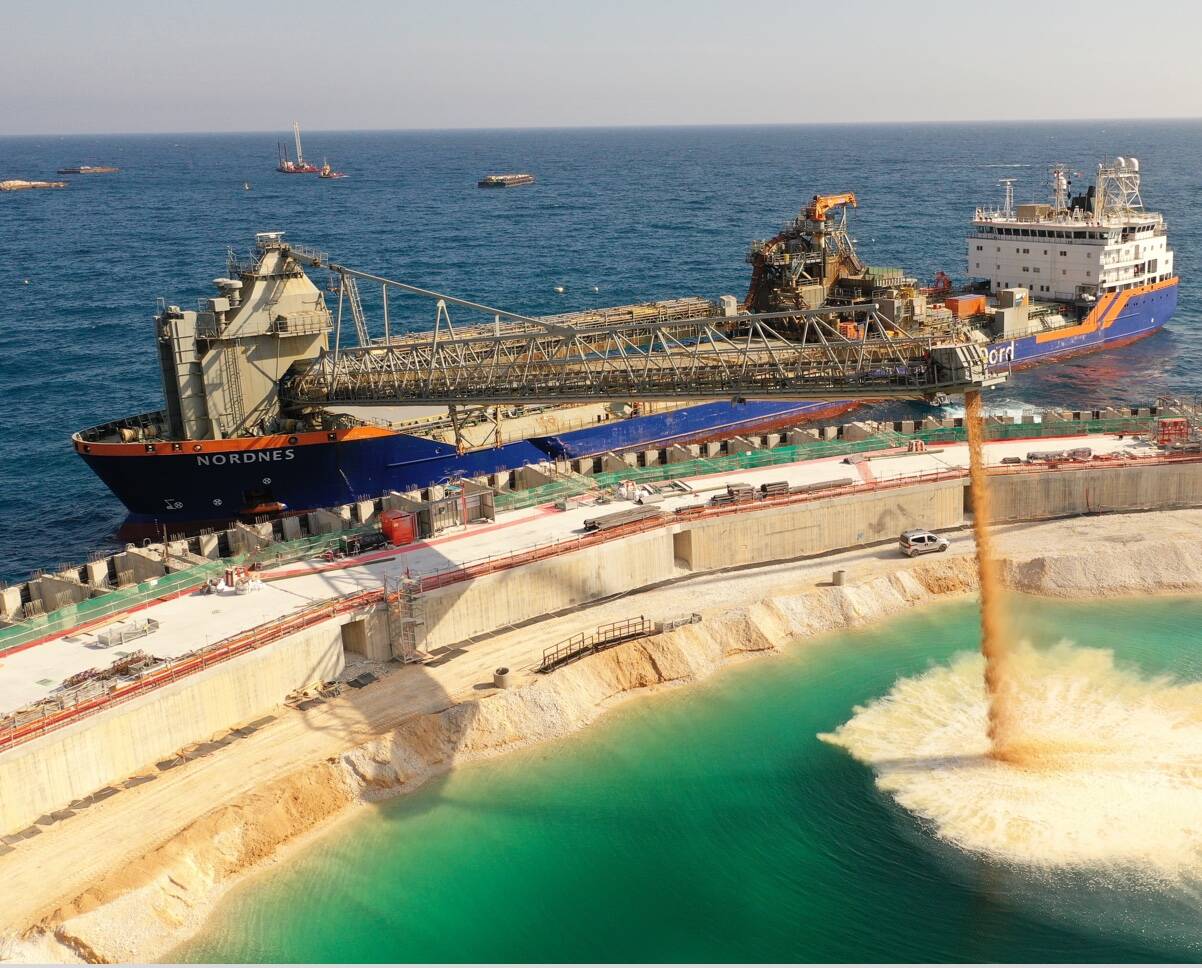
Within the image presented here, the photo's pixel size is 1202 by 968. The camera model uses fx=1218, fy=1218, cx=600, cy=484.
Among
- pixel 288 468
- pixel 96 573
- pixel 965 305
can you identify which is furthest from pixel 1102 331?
pixel 96 573

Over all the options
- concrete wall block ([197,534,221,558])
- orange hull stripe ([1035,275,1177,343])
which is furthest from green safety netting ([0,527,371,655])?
orange hull stripe ([1035,275,1177,343])


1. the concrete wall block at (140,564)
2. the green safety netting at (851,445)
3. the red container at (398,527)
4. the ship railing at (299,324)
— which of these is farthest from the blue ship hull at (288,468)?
the red container at (398,527)

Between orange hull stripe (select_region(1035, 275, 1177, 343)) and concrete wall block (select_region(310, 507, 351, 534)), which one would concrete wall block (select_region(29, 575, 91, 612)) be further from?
orange hull stripe (select_region(1035, 275, 1177, 343))

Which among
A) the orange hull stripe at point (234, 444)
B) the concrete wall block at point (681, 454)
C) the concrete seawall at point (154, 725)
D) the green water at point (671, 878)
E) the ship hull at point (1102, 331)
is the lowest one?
the green water at point (671, 878)

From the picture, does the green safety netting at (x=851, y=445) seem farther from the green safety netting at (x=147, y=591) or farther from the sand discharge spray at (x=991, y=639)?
the sand discharge spray at (x=991, y=639)

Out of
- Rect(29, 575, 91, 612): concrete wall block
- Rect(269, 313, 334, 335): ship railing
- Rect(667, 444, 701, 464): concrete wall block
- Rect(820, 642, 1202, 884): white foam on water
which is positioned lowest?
Rect(820, 642, 1202, 884): white foam on water

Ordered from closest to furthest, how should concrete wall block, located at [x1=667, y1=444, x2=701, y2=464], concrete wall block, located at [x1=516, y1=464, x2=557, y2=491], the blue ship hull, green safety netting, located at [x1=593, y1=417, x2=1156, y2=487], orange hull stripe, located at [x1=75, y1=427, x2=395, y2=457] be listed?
green safety netting, located at [x1=593, y1=417, x2=1156, y2=487]
concrete wall block, located at [x1=516, y1=464, x2=557, y2=491]
orange hull stripe, located at [x1=75, y1=427, x2=395, y2=457]
the blue ship hull
concrete wall block, located at [x1=667, y1=444, x2=701, y2=464]

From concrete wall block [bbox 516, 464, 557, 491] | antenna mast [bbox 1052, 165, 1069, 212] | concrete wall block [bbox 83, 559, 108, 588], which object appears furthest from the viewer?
antenna mast [bbox 1052, 165, 1069, 212]
